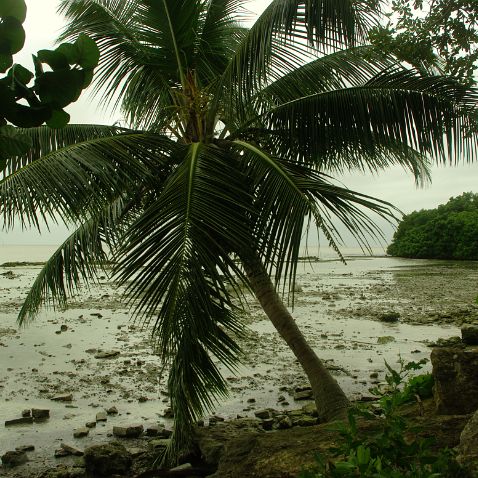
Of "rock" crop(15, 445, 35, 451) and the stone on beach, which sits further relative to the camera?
"rock" crop(15, 445, 35, 451)

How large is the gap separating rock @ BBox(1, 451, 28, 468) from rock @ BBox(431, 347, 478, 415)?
3447mm

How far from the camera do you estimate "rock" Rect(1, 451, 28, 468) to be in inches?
180

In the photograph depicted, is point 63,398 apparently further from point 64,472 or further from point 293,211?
point 293,211

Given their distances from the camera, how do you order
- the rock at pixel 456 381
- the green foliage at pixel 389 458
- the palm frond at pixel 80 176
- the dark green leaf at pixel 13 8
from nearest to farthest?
the dark green leaf at pixel 13 8 < the green foliage at pixel 389 458 < the rock at pixel 456 381 < the palm frond at pixel 80 176

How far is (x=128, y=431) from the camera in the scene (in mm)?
5242

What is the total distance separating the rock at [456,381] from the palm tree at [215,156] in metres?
1.18

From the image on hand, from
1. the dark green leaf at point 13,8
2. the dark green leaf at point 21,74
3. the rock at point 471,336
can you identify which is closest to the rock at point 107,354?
the rock at point 471,336

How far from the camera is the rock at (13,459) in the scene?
15.0 ft

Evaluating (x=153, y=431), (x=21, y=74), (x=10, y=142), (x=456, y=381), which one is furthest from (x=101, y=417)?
(x=21, y=74)

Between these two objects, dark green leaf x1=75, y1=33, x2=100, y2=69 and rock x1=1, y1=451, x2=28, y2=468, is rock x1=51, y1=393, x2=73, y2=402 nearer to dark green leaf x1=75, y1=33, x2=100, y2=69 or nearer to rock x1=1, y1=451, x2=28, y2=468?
rock x1=1, y1=451, x2=28, y2=468

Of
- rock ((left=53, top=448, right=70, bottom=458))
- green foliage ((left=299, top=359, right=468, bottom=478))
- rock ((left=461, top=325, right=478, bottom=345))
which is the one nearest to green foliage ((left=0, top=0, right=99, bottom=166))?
green foliage ((left=299, top=359, right=468, bottom=478))

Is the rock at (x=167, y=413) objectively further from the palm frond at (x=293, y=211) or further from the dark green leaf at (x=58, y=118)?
the dark green leaf at (x=58, y=118)

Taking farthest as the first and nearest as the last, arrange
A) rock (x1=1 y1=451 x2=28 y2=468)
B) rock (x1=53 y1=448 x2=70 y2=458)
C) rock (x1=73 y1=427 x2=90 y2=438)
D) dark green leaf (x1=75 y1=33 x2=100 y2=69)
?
rock (x1=73 y1=427 x2=90 y2=438)
rock (x1=53 y1=448 x2=70 y2=458)
rock (x1=1 y1=451 x2=28 y2=468)
dark green leaf (x1=75 y1=33 x2=100 y2=69)

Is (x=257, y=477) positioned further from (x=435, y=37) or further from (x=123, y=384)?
(x=123, y=384)
